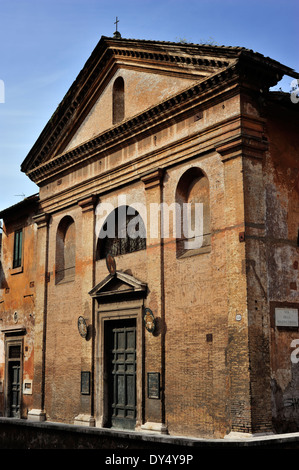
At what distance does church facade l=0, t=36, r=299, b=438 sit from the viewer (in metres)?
11.2

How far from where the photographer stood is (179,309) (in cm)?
1252

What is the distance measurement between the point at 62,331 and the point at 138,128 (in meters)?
6.06

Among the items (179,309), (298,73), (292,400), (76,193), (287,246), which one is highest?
(298,73)

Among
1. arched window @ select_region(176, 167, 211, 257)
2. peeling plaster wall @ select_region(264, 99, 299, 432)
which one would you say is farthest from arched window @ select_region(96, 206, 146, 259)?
peeling plaster wall @ select_region(264, 99, 299, 432)

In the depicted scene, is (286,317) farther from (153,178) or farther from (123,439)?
(153,178)

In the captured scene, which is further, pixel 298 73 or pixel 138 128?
pixel 138 128

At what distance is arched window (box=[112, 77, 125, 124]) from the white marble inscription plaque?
22.9 feet

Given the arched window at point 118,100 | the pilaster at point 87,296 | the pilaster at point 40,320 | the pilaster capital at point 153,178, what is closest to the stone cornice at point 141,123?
the arched window at point 118,100

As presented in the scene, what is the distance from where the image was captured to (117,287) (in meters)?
14.4

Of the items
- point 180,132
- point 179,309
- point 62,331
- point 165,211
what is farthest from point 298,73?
point 62,331

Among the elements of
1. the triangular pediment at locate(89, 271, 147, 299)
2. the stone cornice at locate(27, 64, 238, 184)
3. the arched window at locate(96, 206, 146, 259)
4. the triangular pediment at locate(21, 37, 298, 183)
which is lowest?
A: the triangular pediment at locate(89, 271, 147, 299)

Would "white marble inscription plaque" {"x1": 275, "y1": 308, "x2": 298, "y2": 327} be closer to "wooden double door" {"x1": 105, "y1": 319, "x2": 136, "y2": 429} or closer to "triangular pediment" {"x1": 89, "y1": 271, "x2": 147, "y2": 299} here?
"triangular pediment" {"x1": 89, "y1": 271, "x2": 147, "y2": 299}

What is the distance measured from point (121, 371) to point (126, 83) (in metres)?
7.25

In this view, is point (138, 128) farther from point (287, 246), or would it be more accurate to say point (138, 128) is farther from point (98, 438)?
point (98, 438)
